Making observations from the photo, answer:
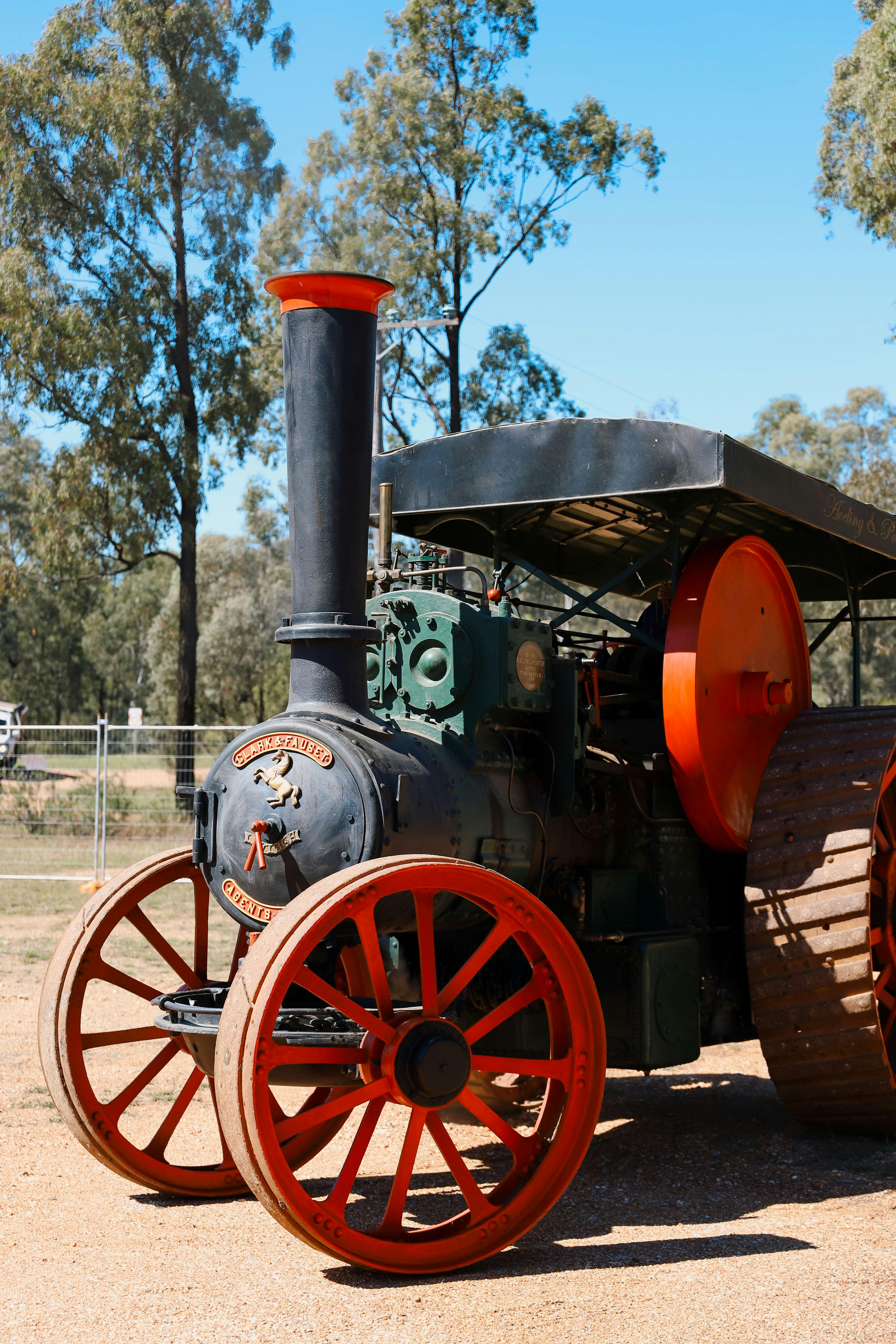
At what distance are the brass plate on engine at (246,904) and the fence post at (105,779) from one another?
8.91 m

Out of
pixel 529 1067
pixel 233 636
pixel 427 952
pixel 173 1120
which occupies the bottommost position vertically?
pixel 173 1120

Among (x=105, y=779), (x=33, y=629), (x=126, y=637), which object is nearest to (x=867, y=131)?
(x=105, y=779)

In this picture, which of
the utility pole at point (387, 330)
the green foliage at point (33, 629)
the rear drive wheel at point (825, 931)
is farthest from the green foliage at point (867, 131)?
the green foliage at point (33, 629)

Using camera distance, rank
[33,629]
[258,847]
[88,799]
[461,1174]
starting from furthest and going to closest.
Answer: [33,629] → [88,799] → [258,847] → [461,1174]

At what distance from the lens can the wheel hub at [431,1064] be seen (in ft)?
11.8

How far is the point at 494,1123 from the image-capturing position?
377 cm

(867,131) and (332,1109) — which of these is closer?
(332,1109)

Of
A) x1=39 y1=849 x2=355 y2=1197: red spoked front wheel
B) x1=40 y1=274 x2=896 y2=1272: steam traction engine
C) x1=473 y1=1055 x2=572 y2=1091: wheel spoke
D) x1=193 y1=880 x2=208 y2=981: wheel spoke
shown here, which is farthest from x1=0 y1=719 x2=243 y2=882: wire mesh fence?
x1=473 y1=1055 x2=572 y2=1091: wheel spoke

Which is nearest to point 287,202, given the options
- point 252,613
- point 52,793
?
point 52,793

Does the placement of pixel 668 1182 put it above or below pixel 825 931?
below

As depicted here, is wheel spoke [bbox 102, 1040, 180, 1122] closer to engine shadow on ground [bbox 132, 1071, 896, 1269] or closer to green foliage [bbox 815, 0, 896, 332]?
engine shadow on ground [bbox 132, 1071, 896, 1269]

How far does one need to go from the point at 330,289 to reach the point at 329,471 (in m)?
0.55

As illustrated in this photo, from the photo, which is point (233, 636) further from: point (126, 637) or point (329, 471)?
point (329, 471)

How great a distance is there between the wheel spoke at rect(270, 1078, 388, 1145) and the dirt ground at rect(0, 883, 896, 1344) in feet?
1.26
